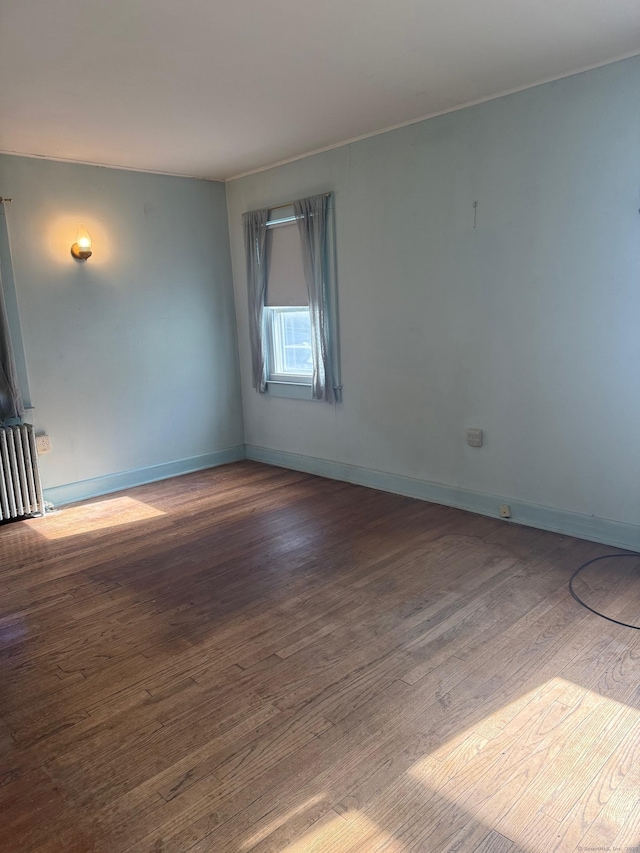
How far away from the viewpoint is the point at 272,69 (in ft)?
9.70

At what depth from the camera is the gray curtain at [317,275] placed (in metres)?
4.60

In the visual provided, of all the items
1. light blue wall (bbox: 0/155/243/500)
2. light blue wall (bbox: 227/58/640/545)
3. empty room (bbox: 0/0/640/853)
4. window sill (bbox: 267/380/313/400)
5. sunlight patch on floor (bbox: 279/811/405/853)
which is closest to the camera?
sunlight patch on floor (bbox: 279/811/405/853)

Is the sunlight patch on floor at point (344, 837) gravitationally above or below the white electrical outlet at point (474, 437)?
below

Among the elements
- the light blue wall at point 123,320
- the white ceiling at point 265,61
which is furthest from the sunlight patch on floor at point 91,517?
the white ceiling at point 265,61

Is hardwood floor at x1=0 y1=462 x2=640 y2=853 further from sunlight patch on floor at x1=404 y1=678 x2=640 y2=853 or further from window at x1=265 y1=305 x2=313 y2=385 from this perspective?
window at x1=265 y1=305 x2=313 y2=385

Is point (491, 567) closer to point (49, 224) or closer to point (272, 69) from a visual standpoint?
point (272, 69)

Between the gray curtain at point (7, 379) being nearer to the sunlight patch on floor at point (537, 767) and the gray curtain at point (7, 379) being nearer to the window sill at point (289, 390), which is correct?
the window sill at point (289, 390)

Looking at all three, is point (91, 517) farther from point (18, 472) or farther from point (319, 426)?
point (319, 426)

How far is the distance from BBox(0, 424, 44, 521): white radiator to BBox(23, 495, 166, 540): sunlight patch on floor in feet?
0.47

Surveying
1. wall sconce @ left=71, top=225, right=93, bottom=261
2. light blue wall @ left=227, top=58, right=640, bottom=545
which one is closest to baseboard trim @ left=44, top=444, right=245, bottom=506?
light blue wall @ left=227, top=58, right=640, bottom=545

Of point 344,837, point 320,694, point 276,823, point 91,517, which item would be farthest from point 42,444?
point 344,837

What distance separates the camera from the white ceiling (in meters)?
2.41

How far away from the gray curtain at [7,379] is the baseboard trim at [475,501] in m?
2.20

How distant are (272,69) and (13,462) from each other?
120 inches
